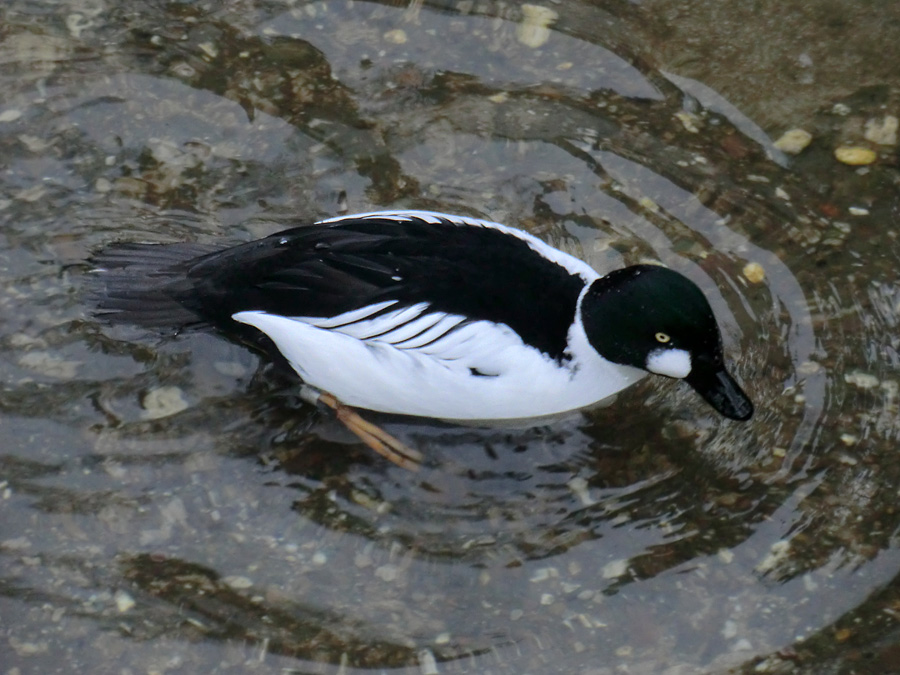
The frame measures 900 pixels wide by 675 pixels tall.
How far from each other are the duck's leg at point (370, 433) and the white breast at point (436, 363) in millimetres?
175

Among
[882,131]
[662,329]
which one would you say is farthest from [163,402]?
[882,131]

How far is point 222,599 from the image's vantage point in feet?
13.6

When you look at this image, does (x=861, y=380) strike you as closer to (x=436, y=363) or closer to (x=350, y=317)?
(x=436, y=363)

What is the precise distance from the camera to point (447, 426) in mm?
4758

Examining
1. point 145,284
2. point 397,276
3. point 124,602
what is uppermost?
point 397,276

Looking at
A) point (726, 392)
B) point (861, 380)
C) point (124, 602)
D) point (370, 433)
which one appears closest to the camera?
point (124, 602)

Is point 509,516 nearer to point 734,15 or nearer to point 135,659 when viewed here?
point 135,659

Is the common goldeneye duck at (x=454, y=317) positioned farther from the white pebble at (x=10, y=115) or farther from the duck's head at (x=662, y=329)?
the white pebble at (x=10, y=115)

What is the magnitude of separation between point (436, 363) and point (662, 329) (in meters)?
0.88

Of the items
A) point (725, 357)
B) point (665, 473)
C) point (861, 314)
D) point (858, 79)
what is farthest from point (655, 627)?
point (858, 79)

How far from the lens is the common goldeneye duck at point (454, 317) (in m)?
4.25

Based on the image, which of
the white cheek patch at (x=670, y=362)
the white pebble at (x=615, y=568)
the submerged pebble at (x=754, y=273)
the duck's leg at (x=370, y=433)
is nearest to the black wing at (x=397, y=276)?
the white cheek patch at (x=670, y=362)

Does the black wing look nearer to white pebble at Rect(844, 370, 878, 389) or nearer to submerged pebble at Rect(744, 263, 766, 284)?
submerged pebble at Rect(744, 263, 766, 284)

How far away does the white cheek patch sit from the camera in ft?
14.1
